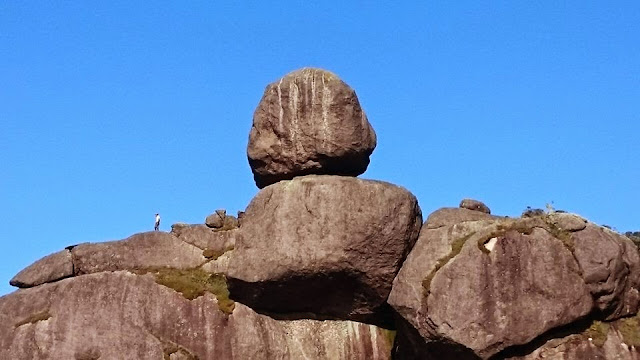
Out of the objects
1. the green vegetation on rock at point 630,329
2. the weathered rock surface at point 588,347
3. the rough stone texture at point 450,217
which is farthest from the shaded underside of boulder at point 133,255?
the green vegetation on rock at point 630,329

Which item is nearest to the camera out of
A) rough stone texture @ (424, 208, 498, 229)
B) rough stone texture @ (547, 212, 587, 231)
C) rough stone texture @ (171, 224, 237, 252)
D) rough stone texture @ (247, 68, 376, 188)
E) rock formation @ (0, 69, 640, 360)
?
rock formation @ (0, 69, 640, 360)

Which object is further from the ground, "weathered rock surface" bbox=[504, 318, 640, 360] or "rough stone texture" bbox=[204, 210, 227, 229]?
"rough stone texture" bbox=[204, 210, 227, 229]

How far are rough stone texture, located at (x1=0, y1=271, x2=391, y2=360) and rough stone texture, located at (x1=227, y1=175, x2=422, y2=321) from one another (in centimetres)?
57

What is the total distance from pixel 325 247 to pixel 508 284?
4.49 metres

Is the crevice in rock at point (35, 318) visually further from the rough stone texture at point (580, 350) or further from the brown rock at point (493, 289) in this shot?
the rough stone texture at point (580, 350)

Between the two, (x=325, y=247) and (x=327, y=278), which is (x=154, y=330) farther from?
(x=325, y=247)

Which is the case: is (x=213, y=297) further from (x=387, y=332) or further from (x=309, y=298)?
(x=387, y=332)

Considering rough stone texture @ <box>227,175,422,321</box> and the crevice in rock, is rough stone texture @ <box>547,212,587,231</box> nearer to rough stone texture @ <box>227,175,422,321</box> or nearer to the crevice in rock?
rough stone texture @ <box>227,175,422,321</box>

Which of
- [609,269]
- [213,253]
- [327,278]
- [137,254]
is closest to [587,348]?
[609,269]

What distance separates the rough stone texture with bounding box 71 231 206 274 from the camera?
72.2 ft

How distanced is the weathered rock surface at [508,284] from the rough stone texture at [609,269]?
0.02m

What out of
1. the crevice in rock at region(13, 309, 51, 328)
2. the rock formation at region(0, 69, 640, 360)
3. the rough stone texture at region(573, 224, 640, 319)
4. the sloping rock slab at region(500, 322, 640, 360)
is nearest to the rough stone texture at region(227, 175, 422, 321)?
the rock formation at region(0, 69, 640, 360)

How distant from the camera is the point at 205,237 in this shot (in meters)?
22.4

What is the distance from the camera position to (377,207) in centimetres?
2058
